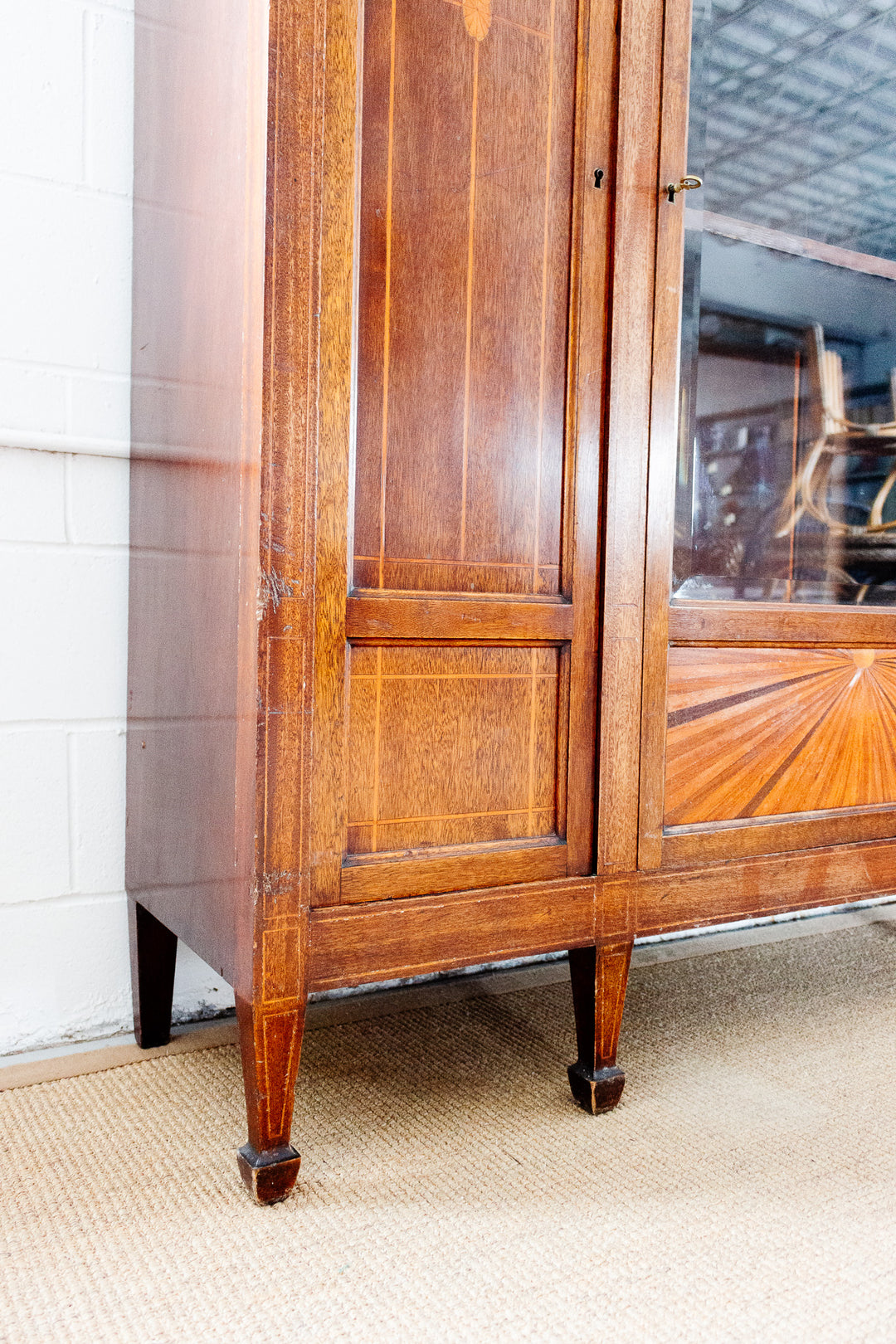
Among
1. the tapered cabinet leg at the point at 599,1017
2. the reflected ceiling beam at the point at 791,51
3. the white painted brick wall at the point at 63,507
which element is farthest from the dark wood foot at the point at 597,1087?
the reflected ceiling beam at the point at 791,51

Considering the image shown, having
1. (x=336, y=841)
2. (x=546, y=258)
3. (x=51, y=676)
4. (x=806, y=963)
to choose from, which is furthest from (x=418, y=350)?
(x=806, y=963)

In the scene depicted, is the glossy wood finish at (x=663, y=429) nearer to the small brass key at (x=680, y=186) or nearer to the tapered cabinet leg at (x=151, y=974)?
the small brass key at (x=680, y=186)

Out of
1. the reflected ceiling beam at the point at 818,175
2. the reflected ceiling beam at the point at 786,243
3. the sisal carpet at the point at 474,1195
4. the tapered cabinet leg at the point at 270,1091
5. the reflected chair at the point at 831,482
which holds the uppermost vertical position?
the reflected ceiling beam at the point at 818,175

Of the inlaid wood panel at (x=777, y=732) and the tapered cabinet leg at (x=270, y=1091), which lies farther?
the inlaid wood panel at (x=777, y=732)

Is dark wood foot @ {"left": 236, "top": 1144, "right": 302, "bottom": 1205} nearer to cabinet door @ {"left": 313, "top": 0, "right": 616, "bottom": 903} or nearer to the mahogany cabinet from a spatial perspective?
the mahogany cabinet

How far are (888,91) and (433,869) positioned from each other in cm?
84

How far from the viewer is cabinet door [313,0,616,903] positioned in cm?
67

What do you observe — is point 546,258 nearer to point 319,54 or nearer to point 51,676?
point 319,54

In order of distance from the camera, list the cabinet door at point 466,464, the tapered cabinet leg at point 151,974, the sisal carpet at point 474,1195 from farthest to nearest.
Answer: the tapered cabinet leg at point 151,974 < the cabinet door at point 466,464 < the sisal carpet at point 474,1195

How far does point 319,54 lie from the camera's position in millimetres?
624

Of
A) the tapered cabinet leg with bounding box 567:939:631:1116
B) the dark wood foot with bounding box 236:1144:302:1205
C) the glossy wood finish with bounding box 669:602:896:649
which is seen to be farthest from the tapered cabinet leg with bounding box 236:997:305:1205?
the glossy wood finish with bounding box 669:602:896:649

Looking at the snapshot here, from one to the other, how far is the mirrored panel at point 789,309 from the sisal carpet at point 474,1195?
0.43m

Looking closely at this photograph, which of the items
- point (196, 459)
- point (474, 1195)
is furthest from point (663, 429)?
point (474, 1195)

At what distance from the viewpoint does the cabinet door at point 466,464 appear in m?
0.67
